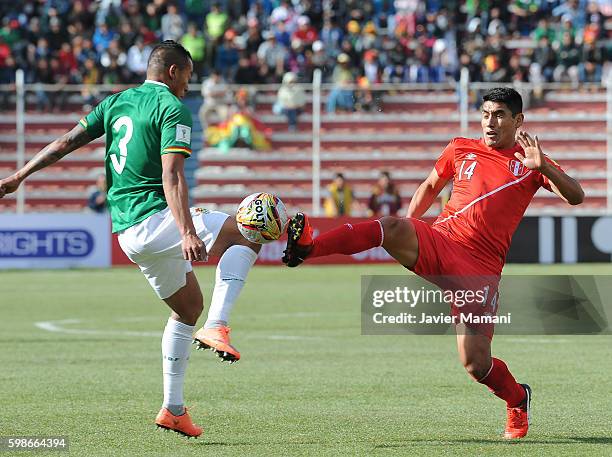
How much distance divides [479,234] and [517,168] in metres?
0.47

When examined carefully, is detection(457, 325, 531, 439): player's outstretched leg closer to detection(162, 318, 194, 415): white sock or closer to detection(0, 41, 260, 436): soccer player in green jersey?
detection(0, 41, 260, 436): soccer player in green jersey

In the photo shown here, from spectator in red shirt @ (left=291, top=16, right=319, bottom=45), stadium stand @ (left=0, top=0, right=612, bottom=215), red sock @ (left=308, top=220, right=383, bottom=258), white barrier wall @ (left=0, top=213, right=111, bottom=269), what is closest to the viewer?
red sock @ (left=308, top=220, right=383, bottom=258)

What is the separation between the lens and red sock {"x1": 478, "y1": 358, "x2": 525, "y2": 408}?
25.8 feet

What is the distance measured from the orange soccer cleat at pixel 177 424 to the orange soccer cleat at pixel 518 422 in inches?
73.6

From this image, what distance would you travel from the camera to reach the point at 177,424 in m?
7.65

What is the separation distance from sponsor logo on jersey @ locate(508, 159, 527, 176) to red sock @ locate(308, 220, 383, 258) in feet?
3.03

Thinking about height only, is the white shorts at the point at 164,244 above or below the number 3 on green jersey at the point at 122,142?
below

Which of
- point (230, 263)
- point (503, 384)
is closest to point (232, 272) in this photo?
point (230, 263)

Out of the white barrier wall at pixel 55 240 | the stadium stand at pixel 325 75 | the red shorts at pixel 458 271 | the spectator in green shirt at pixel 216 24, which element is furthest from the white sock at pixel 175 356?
the spectator in green shirt at pixel 216 24

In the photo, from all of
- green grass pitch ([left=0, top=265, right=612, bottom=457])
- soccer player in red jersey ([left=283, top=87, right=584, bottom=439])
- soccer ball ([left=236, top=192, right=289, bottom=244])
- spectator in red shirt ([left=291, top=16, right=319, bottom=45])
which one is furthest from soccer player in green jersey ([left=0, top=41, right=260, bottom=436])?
spectator in red shirt ([left=291, top=16, right=319, bottom=45])

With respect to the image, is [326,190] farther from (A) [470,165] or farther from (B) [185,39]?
(A) [470,165]

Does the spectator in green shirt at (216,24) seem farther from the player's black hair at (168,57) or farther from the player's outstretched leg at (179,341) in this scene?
the player's outstretched leg at (179,341)

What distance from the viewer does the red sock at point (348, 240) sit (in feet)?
25.3

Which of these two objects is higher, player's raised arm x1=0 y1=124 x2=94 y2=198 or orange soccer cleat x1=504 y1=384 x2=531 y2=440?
player's raised arm x1=0 y1=124 x2=94 y2=198
